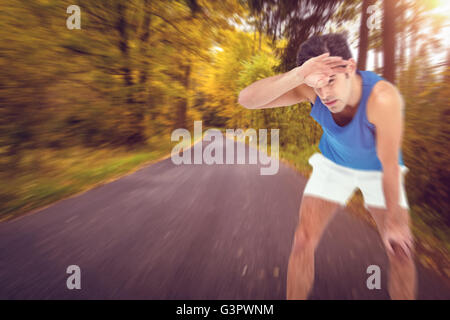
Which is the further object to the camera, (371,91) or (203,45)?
(203,45)

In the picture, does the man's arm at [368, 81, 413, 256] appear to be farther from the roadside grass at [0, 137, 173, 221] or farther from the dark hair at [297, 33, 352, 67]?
the roadside grass at [0, 137, 173, 221]

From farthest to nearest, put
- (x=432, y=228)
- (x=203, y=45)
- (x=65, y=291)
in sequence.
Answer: (x=203, y=45) < (x=432, y=228) < (x=65, y=291)

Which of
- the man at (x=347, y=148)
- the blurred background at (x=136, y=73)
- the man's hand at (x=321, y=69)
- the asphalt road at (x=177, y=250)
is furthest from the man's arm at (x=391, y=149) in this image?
the blurred background at (x=136, y=73)

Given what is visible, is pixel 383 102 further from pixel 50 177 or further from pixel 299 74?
pixel 50 177

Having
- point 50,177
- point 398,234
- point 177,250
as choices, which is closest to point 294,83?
point 398,234

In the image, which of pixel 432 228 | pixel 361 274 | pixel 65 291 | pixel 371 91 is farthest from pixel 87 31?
pixel 432 228

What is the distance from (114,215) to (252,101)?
11.5 ft

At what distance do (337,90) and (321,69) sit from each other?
0.57 feet

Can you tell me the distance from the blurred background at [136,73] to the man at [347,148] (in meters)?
1.91

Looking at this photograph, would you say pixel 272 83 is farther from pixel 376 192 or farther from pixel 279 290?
pixel 279 290

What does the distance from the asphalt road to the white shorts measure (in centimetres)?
104

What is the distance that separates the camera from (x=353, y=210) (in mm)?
4508

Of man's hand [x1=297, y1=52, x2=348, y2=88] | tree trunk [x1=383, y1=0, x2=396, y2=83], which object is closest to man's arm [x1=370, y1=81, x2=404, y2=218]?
man's hand [x1=297, y1=52, x2=348, y2=88]

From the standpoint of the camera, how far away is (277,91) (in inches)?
62.3
